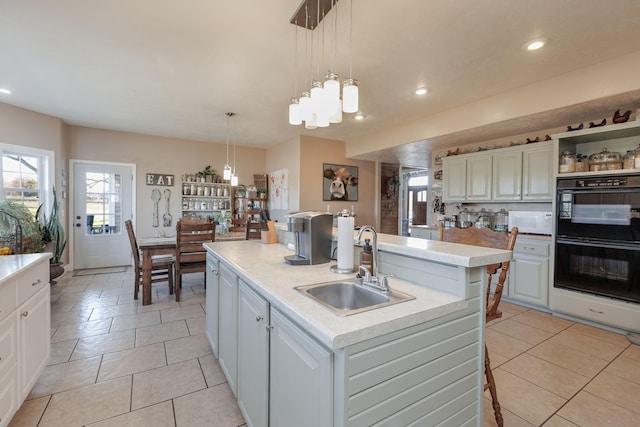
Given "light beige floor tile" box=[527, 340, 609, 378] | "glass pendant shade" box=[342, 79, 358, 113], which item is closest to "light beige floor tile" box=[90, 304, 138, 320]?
"glass pendant shade" box=[342, 79, 358, 113]

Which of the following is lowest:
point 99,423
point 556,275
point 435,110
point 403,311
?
point 99,423

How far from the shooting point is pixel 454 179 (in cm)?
452

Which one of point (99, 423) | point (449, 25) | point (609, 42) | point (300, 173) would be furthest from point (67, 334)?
point (609, 42)

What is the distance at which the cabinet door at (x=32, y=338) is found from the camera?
5.41 ft

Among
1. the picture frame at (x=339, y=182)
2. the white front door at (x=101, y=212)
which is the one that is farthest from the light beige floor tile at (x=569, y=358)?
the white front door at (x=101, y=212)

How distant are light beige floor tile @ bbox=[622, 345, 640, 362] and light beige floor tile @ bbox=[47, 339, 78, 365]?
A: 4.59 meters

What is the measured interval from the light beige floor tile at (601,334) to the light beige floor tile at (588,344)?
6cm

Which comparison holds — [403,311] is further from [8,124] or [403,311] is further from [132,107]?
[8,124]

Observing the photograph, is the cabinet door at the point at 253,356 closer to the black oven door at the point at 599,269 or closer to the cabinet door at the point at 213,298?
the cabinet door at the point at 213,298

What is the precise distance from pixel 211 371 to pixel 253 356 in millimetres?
1028

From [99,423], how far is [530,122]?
4.77 m

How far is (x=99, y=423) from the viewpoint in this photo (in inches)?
66.1

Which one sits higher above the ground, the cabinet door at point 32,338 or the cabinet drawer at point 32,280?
the cabinet drawer at point 32,280

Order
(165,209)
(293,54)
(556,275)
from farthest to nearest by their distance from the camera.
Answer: (165,209) → (556,275) → (293,54)
